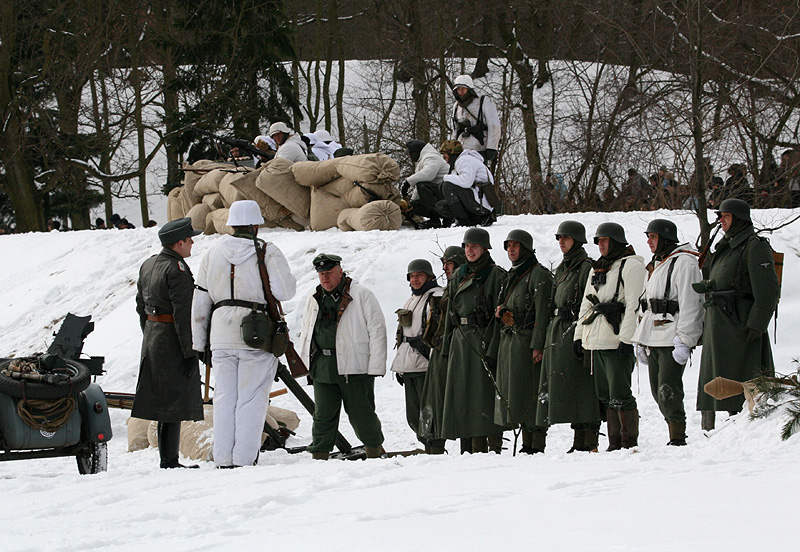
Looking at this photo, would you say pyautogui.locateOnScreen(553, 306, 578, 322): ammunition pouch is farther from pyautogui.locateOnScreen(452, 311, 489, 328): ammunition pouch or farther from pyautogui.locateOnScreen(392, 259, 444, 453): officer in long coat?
pyautogui.locateOnScreen(392, 259, 444, 453): officer in long coat

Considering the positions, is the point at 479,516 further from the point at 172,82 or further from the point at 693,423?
the point at 172,82

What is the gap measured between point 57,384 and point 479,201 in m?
6.65

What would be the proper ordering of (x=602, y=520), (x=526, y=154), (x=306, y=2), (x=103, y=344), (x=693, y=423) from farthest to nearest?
1. (x=306, y=2)
2. (x=526, y=154)
3. (x=103, y=344)
4. (x=693, y=423)
5. (x=602, y=520)

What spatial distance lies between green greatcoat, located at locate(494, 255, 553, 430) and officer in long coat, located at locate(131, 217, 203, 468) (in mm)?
2114

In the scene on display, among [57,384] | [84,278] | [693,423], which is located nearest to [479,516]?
[57,384]

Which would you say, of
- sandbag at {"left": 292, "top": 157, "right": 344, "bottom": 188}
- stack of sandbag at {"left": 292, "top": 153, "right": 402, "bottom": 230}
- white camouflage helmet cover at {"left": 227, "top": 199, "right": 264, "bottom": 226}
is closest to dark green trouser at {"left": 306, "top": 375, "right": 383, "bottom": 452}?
white camouflage helmet cover at {"left": 227, "top": 199, "right": 264, "bottom": 226}

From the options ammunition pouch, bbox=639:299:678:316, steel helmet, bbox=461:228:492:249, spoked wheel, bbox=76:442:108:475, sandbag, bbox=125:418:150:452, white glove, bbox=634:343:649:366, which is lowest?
sandbag, bbox=125:418:150:452

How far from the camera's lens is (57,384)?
5965mm

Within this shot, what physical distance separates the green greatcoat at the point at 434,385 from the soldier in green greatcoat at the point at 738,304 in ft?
6.01

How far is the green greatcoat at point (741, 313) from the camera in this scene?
20.1 feet

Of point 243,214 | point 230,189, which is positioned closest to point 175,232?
point 243,214

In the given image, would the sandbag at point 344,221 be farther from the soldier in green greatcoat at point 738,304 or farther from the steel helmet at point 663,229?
the soldier in green greatcoat at point 738,304

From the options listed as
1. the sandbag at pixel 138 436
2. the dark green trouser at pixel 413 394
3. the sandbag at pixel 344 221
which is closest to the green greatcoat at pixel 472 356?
the dark green trouser at pixel 413 394

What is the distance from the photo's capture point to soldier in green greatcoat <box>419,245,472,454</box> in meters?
7.24
